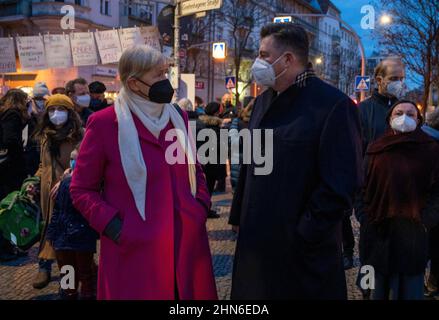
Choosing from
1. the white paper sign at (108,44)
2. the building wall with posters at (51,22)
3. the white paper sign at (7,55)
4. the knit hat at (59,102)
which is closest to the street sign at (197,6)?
the white paper sign at (108,44)

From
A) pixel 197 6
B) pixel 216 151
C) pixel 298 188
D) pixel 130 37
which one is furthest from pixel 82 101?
pixel 130 37

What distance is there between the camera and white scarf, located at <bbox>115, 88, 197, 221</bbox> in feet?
8.36

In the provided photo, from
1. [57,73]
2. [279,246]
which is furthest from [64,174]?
[57,73]

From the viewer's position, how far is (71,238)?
4211 millimetres

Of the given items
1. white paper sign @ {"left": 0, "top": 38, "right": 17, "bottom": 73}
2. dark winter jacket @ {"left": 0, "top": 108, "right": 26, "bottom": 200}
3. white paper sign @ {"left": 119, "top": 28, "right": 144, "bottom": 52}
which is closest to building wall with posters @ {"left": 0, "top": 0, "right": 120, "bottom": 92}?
white paper sign @ {"left": 0, "top": 38, "right": 17, "bottom": 73}

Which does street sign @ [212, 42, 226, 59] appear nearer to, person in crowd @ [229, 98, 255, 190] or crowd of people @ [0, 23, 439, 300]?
person in crowd @ [229, 98, 255, 190]

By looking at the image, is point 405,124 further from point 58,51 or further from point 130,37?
point 58,51

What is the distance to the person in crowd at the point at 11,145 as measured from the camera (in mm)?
5820

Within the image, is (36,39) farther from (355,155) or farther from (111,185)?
(355,155)

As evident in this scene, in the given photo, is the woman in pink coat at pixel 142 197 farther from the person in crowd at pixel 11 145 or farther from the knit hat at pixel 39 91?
the knit hat at pixel 39 91

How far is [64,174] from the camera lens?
4406mm

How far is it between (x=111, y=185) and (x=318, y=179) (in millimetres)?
1094

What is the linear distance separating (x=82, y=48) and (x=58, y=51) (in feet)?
1.83

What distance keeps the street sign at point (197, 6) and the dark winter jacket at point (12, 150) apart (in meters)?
4.64
